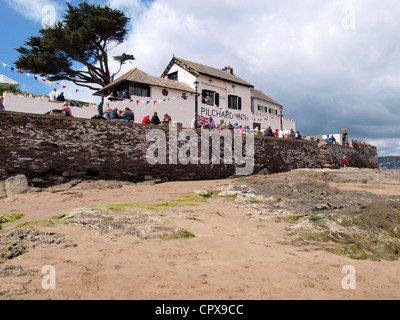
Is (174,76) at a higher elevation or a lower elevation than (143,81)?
higher

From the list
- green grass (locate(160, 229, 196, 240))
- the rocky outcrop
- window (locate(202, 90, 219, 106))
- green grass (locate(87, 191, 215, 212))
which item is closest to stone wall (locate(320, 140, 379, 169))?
window (locate(202, 90, 219, 106))

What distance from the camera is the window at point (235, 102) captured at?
1160 inches

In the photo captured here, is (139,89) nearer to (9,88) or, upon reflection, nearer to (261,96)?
(9,88)

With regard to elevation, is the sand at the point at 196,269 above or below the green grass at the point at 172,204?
below

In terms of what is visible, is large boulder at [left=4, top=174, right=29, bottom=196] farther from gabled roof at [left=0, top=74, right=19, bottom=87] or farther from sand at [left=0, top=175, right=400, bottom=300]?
gabled roof at [left=0, top=74, right=19, bottom=87]

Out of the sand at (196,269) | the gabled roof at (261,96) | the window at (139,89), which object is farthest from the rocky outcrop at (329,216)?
the gabled roof at (261,96)

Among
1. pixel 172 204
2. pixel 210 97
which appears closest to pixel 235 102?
pixel 210 97

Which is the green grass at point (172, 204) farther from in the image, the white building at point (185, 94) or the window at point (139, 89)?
the window at point (139, 89)

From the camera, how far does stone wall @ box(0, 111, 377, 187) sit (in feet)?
33.9

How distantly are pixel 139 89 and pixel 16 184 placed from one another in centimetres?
1396

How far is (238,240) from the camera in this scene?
5348mm

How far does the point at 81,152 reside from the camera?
11.6 meters

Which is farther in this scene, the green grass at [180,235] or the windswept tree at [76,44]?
the windswept tree at [76,44]
